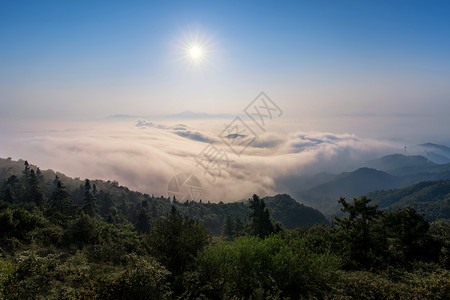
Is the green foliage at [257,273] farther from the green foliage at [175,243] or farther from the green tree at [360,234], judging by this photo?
the green tree at [360,234]

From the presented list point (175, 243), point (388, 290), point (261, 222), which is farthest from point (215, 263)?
point (261, 222)

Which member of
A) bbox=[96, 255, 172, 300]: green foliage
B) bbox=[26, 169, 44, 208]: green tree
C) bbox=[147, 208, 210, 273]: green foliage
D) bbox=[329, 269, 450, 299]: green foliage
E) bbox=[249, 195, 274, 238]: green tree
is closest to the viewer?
bbox=[96, 255, 172, 300]: green foliage

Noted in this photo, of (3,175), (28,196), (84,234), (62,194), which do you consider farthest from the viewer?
(3,175)

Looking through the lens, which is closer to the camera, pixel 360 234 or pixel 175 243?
pixel 175 243

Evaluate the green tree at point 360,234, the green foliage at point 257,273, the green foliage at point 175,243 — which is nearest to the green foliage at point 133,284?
the green foliage at point 257,273

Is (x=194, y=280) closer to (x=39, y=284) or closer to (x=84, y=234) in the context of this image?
(x=39, y=284)

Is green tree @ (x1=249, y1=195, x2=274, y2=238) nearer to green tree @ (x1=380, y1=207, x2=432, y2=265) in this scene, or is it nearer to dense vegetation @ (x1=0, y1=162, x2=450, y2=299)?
dense vegetation @ (x1=0, y1=162, x2=450, y2=299)

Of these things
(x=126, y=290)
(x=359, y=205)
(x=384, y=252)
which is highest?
(x=359, y=205)

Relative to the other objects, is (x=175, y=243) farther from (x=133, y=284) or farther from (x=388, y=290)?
(x=388, y=290)

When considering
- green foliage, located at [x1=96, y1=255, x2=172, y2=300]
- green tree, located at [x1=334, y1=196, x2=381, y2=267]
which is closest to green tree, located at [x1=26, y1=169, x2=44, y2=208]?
green foliage, located at [x1=96, y1=255, x2=172, y2=300]

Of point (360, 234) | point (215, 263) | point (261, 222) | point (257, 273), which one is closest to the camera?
point (215, 263)

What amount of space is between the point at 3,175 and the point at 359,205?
23316cm

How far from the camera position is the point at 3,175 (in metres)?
179

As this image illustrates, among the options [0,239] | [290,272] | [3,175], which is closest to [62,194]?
[0,239]
